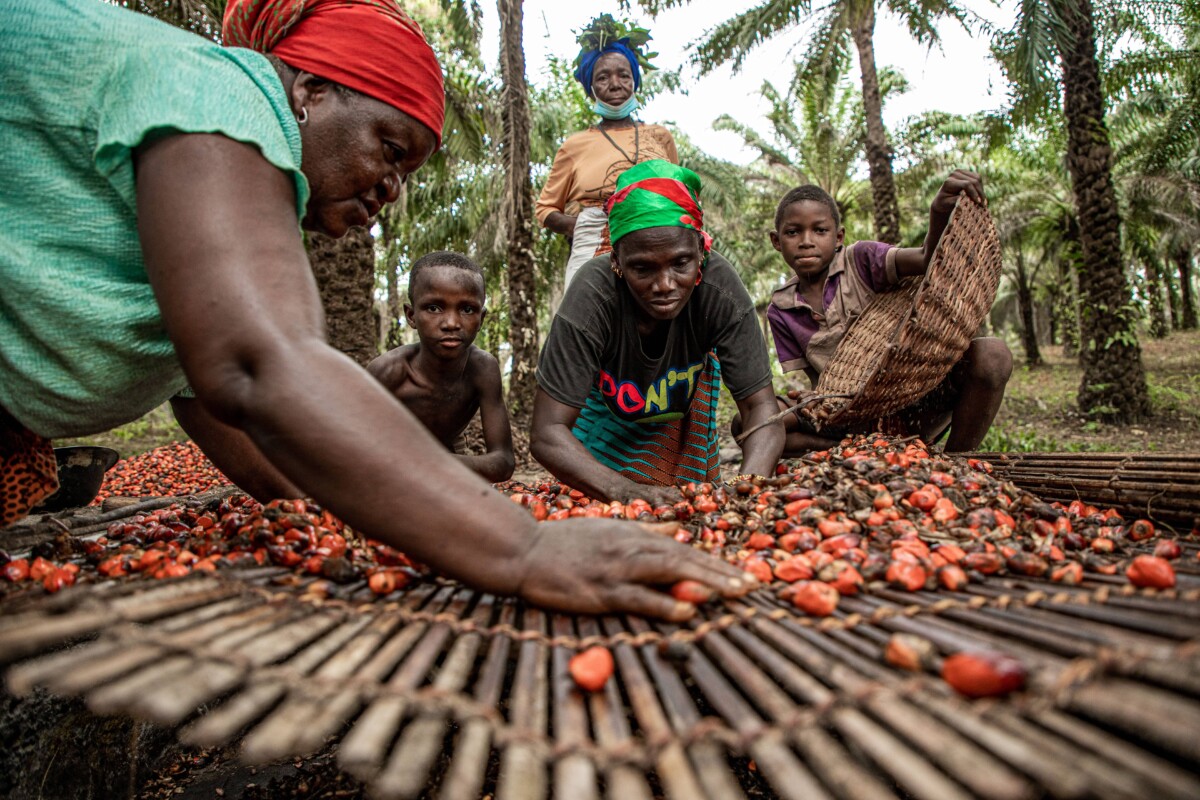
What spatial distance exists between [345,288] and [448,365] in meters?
1.69

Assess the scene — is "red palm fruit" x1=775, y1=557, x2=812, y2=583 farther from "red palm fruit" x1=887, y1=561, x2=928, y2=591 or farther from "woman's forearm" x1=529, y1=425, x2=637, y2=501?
"woman's forearm" x1=529, y1=425, x2=637, y2=501

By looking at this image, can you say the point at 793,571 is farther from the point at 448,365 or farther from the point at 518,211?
the point at 518,211

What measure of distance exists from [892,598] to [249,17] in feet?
5.61

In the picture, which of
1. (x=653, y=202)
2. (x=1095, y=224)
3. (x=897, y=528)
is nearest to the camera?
(x=897, y=528)

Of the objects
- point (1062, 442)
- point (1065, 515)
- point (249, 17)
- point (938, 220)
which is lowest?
point (1062, 442)

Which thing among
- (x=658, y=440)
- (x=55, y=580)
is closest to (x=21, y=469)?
(x=55, y=580)

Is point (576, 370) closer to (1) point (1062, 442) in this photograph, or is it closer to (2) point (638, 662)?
(2) point (638, 662)

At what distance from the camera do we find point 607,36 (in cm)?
414

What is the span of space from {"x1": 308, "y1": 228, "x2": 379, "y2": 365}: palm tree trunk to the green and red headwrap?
273 cm

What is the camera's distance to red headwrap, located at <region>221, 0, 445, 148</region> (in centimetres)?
141

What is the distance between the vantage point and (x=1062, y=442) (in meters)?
6.68

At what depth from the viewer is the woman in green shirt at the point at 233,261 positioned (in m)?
0.97

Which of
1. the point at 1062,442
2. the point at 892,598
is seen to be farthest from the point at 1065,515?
the point at 1062,442

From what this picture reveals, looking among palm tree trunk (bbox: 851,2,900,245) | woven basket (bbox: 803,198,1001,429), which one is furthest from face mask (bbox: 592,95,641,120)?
palm tree trunk (bbox: 851,2,900,245)
